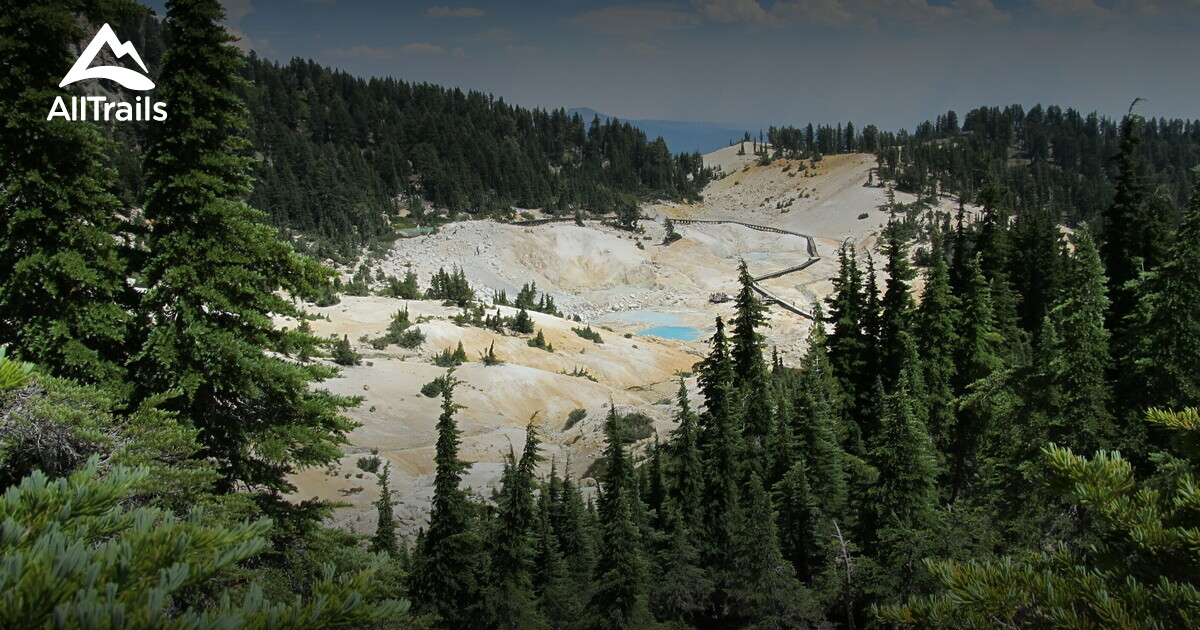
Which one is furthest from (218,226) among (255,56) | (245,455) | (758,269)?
(255,56)

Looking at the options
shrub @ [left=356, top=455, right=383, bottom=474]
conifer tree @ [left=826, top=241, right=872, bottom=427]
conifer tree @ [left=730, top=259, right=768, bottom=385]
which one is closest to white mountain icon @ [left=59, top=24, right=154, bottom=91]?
shrub @ [left=356, top=455, right=383, bottom=474]

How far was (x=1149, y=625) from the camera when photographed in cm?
383

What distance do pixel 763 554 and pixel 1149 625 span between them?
14.3m

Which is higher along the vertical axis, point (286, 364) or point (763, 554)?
point (286, 364)

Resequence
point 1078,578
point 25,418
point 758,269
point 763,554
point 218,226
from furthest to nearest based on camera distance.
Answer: point 758,269, point 763,554, point 218,226, point 25,418, point 1078,578

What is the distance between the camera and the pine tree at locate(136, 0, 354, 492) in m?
9.41

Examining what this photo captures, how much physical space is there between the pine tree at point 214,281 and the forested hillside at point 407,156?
265 ft

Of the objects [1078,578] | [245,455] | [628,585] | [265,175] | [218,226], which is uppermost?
[265,175]

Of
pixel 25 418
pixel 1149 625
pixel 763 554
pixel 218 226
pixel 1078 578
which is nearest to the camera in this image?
pixel 1149 625

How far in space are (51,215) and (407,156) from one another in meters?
141

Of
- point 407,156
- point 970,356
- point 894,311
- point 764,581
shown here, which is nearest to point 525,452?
point 764,581

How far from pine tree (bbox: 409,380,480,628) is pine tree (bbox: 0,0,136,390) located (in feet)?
25.6

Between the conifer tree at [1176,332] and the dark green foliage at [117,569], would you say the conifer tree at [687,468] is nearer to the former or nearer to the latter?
the conifer tree at [1176,332]

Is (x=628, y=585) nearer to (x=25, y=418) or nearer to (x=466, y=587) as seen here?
(x=466, y=587)
